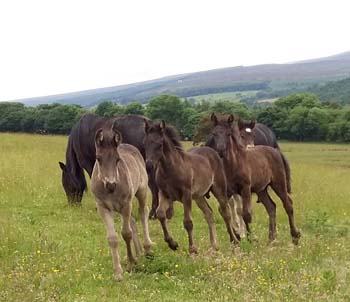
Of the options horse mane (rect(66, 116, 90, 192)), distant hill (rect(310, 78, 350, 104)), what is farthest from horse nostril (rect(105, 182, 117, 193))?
distant hill (rect(310, 78, 350, 104))

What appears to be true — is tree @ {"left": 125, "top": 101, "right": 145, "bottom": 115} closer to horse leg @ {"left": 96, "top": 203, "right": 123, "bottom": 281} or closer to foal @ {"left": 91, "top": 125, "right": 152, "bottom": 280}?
foal @ {"left": 91, "top": 125, "right": 152, "bottom": 280}

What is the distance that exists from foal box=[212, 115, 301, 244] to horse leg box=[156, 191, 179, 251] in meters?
1.43

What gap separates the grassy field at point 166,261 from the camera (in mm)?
6816

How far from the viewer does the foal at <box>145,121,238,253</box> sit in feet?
27.6

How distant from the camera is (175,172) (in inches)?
343

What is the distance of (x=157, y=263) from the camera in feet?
25.4

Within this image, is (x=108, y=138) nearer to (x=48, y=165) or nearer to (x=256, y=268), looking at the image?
(x=256, y=268)

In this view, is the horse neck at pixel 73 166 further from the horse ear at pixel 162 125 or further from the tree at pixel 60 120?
the tree at pixel 60 120

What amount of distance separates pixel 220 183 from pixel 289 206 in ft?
5.91

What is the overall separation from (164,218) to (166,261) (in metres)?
0.93

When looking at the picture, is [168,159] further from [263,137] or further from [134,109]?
[134,109]

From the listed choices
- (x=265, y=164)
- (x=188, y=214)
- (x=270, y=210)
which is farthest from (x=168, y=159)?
(x=270, y=210)

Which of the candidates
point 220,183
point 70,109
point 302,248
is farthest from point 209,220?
point 70,109

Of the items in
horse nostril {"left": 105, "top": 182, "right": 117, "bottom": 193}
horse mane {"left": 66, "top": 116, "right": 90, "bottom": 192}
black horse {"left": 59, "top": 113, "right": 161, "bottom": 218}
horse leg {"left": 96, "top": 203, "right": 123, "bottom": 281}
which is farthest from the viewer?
horse mane {"left": 66, "top": 116, "right": 90, "bottom": 192}
